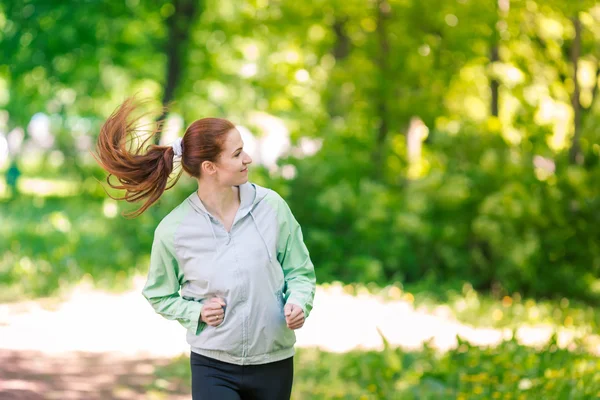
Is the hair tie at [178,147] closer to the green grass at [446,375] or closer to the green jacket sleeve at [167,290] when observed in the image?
the green jacket sleeve at [167,290]

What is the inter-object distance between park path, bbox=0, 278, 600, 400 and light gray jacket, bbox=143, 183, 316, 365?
3.38 meters

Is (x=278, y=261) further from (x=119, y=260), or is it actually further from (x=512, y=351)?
(x=119, y=260)

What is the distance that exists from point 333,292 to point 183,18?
23.0ft

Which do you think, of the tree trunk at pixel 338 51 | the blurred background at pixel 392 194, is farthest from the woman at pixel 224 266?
the tree trunk at pixel 338 51

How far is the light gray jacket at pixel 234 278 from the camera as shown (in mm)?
3361

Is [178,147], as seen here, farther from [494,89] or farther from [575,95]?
[494,89]

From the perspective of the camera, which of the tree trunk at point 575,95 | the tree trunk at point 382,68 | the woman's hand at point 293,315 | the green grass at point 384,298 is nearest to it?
the woman's hand at point 293,315

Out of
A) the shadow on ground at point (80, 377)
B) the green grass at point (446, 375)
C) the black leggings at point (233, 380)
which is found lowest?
the shadow on ground at point (80, 377)

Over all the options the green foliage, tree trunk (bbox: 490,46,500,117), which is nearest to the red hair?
the green foliage

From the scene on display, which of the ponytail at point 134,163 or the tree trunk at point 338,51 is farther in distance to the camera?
the tree trunk at point 338,51

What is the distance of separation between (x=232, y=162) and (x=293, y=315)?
631mm

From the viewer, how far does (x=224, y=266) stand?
3.36 m

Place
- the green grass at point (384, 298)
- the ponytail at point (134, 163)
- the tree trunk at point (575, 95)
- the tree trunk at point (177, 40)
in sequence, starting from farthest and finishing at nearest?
the tree trunk at point (177, 40) < the tree trunk at point (575, 95) < the green grass at point (384, 298) < the ponytail at point (134, 163)

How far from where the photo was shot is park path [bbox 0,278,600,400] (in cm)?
695
